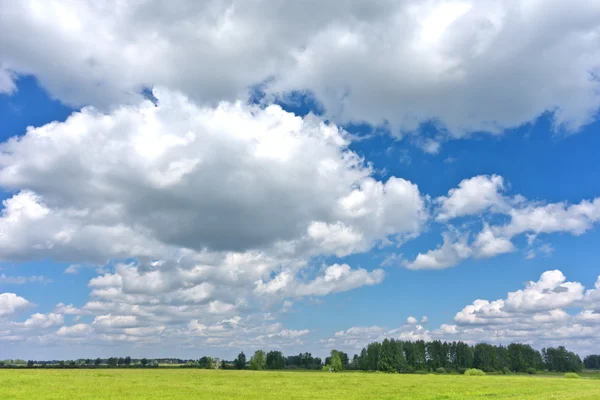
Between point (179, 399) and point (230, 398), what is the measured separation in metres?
6.36

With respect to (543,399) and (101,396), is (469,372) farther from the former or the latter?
(101,396)

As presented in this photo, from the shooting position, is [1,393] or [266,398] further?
[1,393]

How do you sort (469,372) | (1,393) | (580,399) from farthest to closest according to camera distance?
(469,372) < (1,393) < (580,399)

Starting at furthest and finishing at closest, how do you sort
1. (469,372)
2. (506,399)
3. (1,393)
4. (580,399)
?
(469,372)
(1,393)
(506,399)
(580,399)

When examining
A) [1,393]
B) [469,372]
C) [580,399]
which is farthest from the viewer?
[469,372]

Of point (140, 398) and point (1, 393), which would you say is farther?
point (1, 393)

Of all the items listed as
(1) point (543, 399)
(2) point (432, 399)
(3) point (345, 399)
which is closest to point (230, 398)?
(3) point (345, 399)

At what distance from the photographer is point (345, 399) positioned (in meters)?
53.6

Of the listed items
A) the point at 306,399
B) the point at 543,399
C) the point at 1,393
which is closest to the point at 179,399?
the point at 306,399

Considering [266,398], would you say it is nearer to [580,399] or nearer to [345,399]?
[345,399]

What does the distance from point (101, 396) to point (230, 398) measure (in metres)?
16.8

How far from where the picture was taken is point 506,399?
2040 inches

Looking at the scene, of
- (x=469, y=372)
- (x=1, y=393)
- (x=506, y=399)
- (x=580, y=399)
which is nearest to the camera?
(x=580, y=399)

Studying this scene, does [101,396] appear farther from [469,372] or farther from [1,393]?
[469,372]
